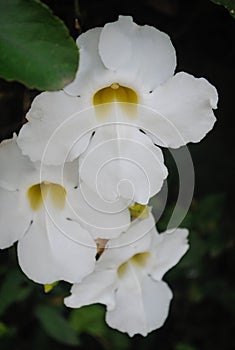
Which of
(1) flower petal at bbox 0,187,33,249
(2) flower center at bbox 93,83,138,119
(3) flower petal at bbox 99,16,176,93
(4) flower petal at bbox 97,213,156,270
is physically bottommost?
(4) flower petal at bbox 97,213,156,270

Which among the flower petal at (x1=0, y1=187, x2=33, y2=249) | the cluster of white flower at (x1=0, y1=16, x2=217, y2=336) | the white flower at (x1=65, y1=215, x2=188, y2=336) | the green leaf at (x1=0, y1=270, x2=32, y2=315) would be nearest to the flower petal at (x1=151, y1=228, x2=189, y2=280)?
the white flower at (x1=65, y1=215, x2=188, y2=336)

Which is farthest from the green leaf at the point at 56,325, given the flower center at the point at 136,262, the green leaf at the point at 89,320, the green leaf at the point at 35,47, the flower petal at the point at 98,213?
the green leaf at the point at 35,47

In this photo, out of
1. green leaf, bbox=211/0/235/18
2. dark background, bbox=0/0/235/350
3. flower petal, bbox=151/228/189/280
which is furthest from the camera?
dark background, bbox=0/0/235/350

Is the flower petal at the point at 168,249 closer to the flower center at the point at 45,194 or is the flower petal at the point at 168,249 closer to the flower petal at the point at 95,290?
the flower petal at the point at 95,290

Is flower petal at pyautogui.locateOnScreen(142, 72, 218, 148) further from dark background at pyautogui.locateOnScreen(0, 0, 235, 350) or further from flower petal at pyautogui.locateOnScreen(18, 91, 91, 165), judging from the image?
dark background at pyautogui.locateOnScreen(0, 0, 235, 350)

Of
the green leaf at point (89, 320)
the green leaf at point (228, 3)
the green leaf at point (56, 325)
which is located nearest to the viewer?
the green leaf at point (228, 3)

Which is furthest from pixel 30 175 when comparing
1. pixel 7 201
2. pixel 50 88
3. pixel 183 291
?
pixel 183 291

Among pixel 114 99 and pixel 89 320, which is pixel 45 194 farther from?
pixel 89 320
